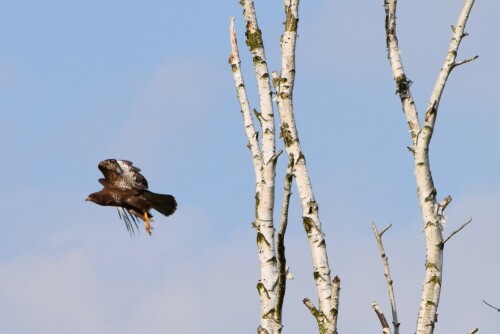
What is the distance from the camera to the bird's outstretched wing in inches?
685

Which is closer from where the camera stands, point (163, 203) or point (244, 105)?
point (244, 105)

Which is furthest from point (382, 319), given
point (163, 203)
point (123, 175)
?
point (123, 175)

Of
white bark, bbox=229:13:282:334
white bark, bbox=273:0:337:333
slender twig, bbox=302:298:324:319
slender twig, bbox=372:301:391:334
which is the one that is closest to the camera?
slender twig, bbox=372:301:391:334

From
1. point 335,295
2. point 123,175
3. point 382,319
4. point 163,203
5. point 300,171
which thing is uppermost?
point 123,175

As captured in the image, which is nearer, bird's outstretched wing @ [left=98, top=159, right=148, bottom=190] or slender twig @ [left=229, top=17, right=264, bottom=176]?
slender twig @ [left=229, top=17, right=264, bottom=176]

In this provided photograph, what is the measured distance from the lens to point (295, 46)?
12219mm

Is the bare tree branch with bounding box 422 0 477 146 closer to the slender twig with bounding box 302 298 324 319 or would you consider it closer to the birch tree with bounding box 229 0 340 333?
the birch tree with bounding box 229 0 340 333

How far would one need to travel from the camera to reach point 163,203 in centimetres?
1720

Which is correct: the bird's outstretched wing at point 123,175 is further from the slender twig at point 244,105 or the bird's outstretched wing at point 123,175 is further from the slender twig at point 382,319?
the slender twig at point 382,319

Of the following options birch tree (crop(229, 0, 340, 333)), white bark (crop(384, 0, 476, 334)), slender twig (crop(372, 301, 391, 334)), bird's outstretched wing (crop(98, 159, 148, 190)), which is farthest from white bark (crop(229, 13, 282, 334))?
bird's outstretched wing (crop(98, 159, 148, 190))

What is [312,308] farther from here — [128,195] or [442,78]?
[128,195]

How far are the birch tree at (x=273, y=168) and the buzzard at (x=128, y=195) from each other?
4.75 metres

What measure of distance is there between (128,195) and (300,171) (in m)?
6.33

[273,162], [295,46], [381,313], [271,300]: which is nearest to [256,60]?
[295,46]
